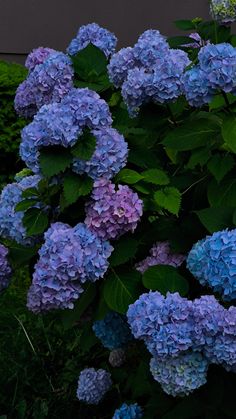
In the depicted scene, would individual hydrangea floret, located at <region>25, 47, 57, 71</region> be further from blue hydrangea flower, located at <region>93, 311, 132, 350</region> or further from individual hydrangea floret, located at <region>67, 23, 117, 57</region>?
blue hydrangea flower, located at <region>93, 311, 132, 350</region>

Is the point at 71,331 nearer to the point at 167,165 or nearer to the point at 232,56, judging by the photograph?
the point at 167,165

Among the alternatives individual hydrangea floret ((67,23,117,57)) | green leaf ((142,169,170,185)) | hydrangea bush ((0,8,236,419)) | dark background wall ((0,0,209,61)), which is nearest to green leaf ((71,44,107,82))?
hydrangea bush ((0,8,236,419))

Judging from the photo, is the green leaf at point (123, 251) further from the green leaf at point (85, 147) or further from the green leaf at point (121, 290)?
the green leaf at point (85, 147)

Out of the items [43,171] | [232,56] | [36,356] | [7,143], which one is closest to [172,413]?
[43,171]

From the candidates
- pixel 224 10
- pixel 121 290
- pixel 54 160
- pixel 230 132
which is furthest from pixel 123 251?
pixel 224 10

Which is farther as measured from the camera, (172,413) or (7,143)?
(7,143)

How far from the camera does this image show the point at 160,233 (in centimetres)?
233

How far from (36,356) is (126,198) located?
1.90 meters

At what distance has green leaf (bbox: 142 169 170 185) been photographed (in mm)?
2204

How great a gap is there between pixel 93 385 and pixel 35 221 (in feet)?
4.03

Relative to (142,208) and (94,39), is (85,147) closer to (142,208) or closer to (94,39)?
(142,208)

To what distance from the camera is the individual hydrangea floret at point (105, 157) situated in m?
2.11

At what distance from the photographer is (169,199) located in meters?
2.15

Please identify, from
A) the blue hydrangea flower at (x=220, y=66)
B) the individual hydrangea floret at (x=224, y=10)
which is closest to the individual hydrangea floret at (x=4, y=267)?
the blue hydrangea flower at (x=220, y=66)
